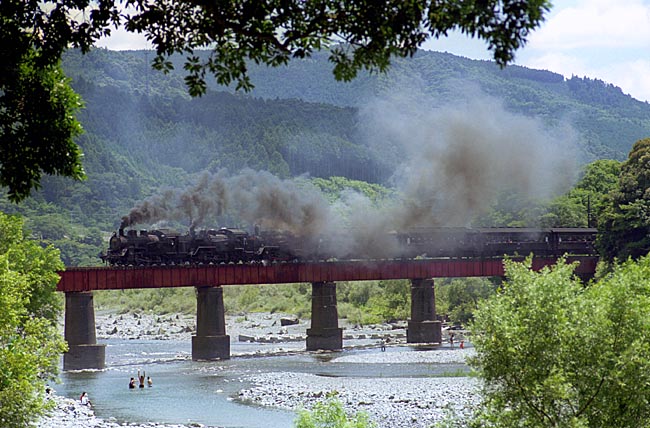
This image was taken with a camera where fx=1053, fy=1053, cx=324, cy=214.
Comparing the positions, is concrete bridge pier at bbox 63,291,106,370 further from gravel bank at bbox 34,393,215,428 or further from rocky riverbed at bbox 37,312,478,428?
gravel bank at bbox 34,393,215,428

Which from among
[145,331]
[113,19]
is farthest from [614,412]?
[145,331]

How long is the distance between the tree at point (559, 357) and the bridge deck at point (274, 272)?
4939cm

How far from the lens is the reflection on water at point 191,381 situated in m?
46.9

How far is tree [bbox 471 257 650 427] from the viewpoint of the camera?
22188mm

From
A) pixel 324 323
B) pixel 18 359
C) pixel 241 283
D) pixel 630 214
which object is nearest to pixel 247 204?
pixel 324 323

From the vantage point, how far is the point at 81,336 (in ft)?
220

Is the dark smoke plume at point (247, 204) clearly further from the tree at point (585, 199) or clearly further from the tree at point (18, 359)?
the tree at point (18, 359)

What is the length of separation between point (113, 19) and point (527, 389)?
12416mm

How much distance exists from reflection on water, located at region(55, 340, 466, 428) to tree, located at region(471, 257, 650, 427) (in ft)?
70.6

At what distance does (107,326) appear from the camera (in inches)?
4267

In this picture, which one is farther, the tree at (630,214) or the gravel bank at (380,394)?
the tree at (630,214)

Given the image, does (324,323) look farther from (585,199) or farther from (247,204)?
(585,199)

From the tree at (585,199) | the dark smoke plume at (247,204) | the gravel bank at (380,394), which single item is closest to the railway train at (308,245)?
the dark smoke plume at (247,204)

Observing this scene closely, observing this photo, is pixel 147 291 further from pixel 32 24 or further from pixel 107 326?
pixel 32 24
